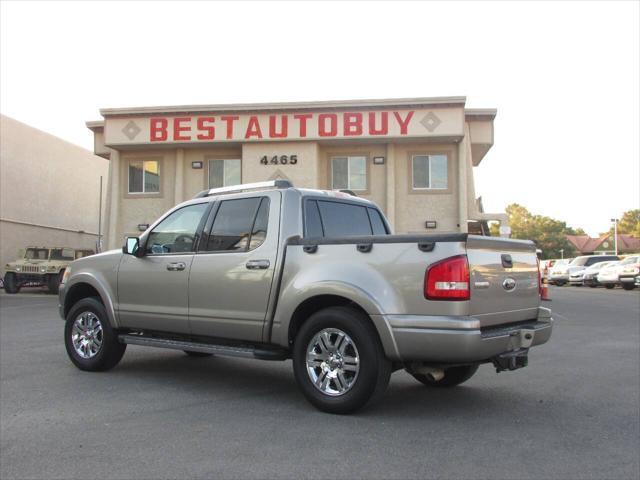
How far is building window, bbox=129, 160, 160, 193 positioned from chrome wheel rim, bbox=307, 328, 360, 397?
62.8ft

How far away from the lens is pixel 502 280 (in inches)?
200

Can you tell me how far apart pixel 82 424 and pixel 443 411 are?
10.0ft

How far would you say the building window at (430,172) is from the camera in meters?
21.6

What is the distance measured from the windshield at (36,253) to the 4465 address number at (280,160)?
30.5ft

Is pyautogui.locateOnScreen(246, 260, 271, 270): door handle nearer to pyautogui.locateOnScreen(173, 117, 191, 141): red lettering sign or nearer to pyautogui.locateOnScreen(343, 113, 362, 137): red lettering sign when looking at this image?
pyautogui.locateOnScreen(343, 113, 362, 137): red lettering sign

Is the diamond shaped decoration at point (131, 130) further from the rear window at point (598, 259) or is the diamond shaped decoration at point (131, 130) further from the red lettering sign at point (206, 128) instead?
the rear window at point (598, 259)

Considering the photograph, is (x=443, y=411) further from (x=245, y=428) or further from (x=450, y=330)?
(x=245, y=428)

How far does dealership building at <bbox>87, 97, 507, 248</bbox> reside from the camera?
2062 centimetres

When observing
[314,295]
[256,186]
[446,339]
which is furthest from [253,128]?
[446,339]

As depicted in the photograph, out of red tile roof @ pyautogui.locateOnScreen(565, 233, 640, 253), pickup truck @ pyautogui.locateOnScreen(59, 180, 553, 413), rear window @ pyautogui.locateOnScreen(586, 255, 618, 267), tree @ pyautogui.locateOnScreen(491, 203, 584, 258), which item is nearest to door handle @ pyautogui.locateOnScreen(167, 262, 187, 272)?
pickup truck @ pyautogui.locateOnScreen(59, 180, 553, 413)

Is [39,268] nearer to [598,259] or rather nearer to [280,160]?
[280,160]

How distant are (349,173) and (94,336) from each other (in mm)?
15948

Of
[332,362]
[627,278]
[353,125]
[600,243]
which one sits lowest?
[332,362]

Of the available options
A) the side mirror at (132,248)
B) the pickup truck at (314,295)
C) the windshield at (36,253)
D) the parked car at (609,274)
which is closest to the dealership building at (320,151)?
the windshield at (36,253)
